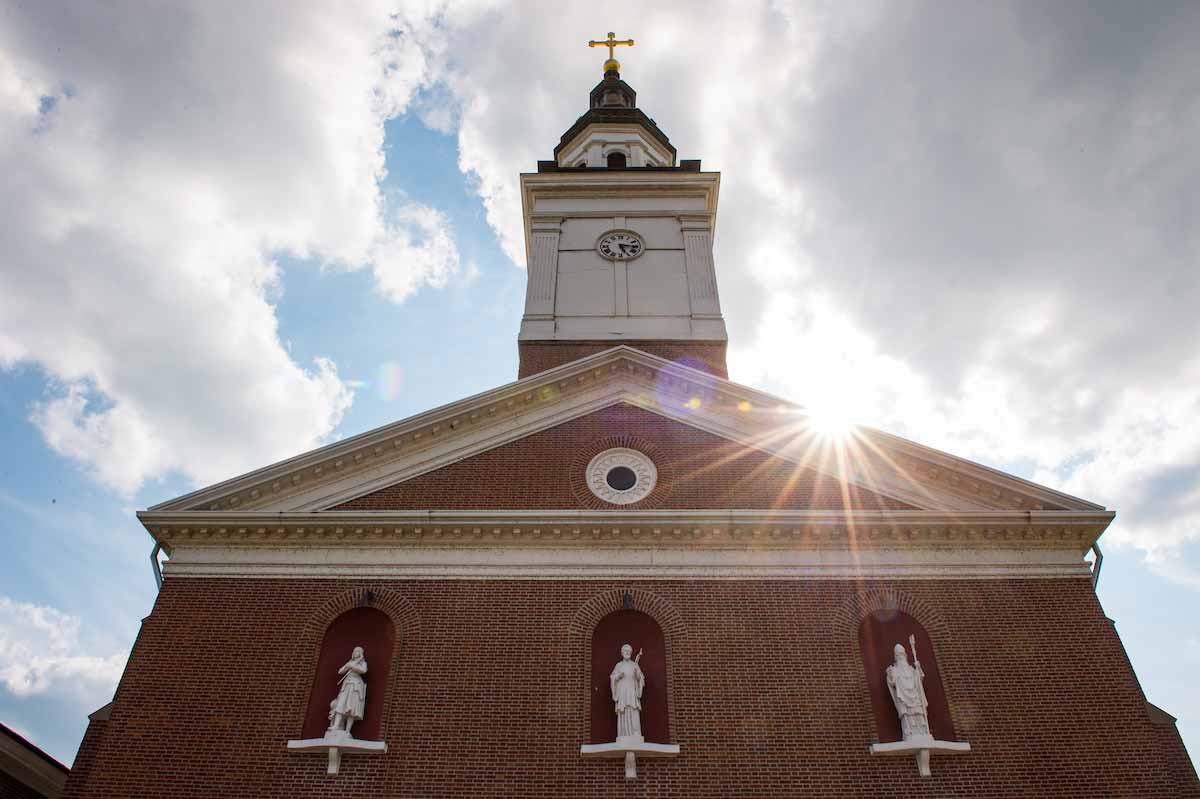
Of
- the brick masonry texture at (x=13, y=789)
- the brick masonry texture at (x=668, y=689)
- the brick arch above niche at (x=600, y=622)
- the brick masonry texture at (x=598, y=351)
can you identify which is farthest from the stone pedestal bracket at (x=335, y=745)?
the brick masonry texture at (x=598, y=351)

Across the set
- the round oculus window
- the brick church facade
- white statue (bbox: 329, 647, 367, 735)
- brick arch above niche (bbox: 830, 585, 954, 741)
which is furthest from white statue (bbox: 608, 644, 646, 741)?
white statue (bbox: 329, 647, 367, 735)

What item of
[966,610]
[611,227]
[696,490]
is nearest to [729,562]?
[696,490]

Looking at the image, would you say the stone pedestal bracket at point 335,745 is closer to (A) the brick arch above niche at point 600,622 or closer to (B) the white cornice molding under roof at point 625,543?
(B) the white cornice molding under roof at point 625,543

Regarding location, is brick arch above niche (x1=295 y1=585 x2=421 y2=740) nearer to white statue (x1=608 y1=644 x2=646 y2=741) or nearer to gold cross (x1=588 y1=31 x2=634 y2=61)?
white statue (x1=608 y1=644 x2=646 y2=741)

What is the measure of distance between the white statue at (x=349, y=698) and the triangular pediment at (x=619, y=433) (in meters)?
3.03

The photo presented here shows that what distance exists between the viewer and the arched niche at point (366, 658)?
41.6ft

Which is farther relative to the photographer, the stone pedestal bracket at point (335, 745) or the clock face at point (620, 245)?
the clock face at point (620, 245)

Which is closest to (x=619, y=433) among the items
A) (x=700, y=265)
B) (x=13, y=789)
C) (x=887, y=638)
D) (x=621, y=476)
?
(x=621, y=476)

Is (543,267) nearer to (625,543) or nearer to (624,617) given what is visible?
(625,543)

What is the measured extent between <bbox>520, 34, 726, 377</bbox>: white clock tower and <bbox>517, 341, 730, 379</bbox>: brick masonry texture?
0.08 ft

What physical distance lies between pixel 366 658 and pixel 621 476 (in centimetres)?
537

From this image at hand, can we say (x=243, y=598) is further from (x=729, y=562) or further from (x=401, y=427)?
(x=729, y=562)

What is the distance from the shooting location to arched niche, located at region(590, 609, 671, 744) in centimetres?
1265

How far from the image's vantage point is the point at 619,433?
1599 centimetres
